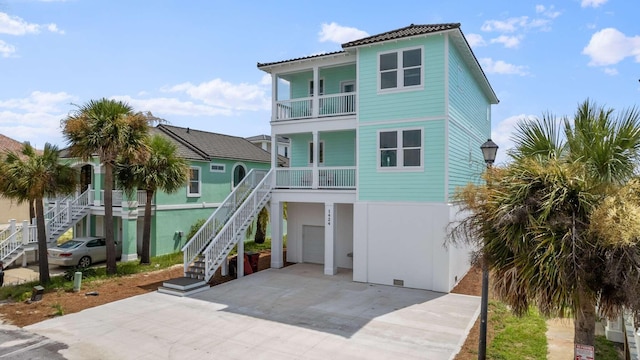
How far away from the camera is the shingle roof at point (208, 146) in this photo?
2350 centimetres

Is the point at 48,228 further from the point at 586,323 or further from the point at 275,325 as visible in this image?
the point at 586,323

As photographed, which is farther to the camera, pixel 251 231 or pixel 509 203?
pixel 251 231

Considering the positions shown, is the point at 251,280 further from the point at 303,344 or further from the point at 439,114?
the point at 439,114

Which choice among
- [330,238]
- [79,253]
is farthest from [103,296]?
[330,238]

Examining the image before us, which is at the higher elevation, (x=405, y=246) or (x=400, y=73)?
(x=400, y=73)

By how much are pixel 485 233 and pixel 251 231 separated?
20556mm

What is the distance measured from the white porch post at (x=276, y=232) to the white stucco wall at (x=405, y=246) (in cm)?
407

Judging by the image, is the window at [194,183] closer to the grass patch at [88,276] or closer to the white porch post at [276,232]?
the grass patch at [88,276]

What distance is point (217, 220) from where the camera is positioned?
57.2 feet

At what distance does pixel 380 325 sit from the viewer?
10.7 m

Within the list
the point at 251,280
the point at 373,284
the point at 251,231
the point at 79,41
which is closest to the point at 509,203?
the point at 373,284

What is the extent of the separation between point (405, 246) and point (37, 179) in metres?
14.1

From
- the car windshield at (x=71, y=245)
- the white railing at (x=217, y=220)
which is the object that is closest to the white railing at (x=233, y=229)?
the white railing at (x=217, y=220)

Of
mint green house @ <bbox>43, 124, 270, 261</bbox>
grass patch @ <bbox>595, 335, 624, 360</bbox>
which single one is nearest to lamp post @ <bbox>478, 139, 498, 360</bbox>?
grass patch @ <bbox>595, 335, 624, 360</bbox>
